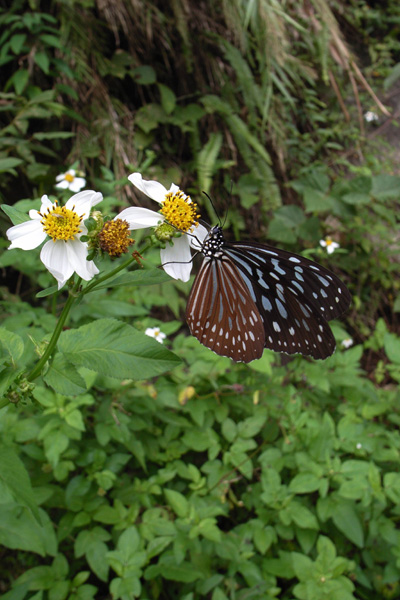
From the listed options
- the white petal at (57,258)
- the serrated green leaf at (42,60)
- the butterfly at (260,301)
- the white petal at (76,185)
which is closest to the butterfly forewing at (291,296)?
the butterfly at (260,301)

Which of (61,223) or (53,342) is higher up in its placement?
(61,223)

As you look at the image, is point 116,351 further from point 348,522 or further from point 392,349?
point 392,349

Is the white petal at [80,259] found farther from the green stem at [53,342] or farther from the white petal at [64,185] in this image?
the white petal at [64,185]

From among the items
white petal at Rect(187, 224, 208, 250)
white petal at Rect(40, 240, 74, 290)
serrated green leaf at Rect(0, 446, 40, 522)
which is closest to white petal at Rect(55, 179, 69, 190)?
white petal at Rect(187, 224, 208, 250)

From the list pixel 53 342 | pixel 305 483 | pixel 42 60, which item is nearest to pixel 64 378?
pixel 53 342

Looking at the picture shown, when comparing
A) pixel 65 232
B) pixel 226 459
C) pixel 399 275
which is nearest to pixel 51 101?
pixel 65 232

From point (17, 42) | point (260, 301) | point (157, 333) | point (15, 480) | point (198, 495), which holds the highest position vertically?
point (17, 42)
